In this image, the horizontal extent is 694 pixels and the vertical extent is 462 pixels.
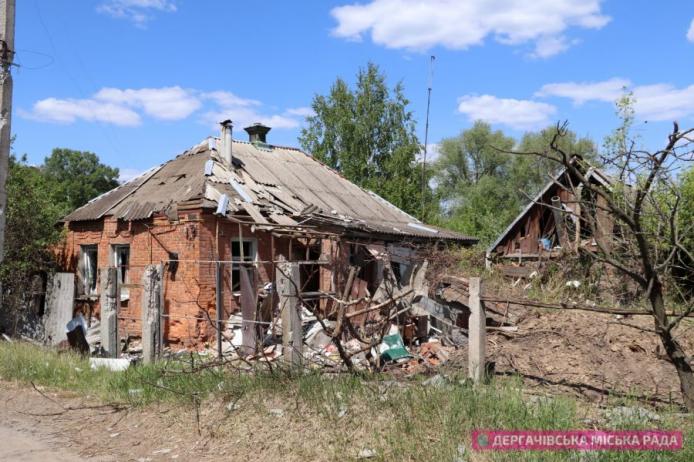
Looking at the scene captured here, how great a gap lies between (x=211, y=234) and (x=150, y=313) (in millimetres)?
4654

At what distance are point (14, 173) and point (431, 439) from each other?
46.6 ft

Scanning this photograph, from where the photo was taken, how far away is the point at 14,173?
15688 millimetres

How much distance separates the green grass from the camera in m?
5.05

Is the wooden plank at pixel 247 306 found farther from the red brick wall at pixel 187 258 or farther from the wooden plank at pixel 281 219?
the wooden plank at pixel 281 219

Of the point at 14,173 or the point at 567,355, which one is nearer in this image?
the point at 567,355

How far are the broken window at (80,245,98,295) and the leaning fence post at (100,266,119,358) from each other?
6.56 meters

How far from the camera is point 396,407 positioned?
18.8ft

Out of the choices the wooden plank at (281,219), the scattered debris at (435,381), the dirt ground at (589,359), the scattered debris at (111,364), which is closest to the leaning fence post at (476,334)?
the scattered debris at (435,381)

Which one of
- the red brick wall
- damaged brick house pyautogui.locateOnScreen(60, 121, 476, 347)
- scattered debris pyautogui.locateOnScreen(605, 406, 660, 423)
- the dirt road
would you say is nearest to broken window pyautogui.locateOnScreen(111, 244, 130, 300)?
damaged brick house pyautogui.locateOnScreen(60, 121, 476, 347)

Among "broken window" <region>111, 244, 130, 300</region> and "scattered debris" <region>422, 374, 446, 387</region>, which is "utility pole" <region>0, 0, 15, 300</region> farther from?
"scattered debris" <region>422, 374, 446, 387</region>

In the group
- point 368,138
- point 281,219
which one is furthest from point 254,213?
point 368,138

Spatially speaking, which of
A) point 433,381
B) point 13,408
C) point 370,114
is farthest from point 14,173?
point 370,114

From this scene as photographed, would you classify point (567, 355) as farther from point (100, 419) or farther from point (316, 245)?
point (316, 245)

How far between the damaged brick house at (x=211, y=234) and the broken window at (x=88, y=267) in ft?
0.08
